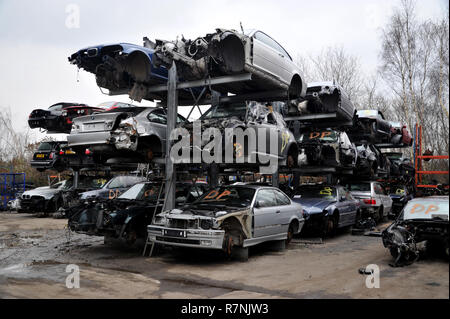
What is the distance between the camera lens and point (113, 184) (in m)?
14.0

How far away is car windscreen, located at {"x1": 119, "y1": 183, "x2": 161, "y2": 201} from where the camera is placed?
9.88 meters

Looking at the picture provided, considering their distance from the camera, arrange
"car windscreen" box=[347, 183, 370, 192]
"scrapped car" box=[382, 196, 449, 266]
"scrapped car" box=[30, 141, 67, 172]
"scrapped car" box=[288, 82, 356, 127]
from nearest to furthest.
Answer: "scrapped car" box=[382, 196, 449, 266] → "scrapped car" box=[288, 82, 356, 127] → "car windscreen" box=[347, 183, 370, 192] → "scrapped car" box=[30, 141, 67, 172]

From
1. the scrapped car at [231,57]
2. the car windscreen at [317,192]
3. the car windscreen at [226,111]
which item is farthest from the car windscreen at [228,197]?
the car windscreen at [317,192]

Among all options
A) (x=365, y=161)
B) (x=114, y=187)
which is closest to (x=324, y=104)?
(x=365, y=161)

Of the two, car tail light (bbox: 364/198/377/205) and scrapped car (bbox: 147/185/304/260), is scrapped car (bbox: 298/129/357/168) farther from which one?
scrapped car (bbox: 147/185/304/260)

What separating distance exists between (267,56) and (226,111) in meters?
1.67

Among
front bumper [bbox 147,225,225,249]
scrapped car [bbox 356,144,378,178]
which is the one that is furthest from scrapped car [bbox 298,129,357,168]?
front bumper [bbox 147,225,225,249]

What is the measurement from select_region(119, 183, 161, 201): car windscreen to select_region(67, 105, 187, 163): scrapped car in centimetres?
81

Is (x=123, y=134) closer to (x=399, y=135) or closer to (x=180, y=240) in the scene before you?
(x=180, y=240)

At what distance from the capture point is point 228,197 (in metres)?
8.64
